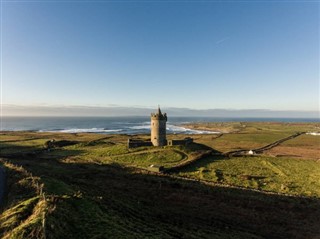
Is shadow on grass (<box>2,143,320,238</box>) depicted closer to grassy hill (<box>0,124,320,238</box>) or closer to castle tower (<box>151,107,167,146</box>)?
grassy hill (<box>0,124,320,238</box>)

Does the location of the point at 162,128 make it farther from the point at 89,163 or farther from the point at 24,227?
the point at 24,227

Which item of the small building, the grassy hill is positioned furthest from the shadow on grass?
the small building

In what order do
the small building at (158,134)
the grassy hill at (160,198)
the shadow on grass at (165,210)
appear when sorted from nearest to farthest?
the grassy hill at (160,198) < the shadow on grass at (165,210) < the small building at (158,134)

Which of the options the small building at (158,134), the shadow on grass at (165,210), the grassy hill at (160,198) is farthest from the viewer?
the small building at (158,134)

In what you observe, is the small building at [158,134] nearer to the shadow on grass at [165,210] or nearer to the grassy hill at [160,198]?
the grassy hill at [160,198]

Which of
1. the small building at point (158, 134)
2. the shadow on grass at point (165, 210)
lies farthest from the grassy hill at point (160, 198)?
the small building at point (158, 134)

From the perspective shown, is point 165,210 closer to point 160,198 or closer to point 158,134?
point 160,198

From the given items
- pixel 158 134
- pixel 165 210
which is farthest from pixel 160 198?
pixel 158 134
